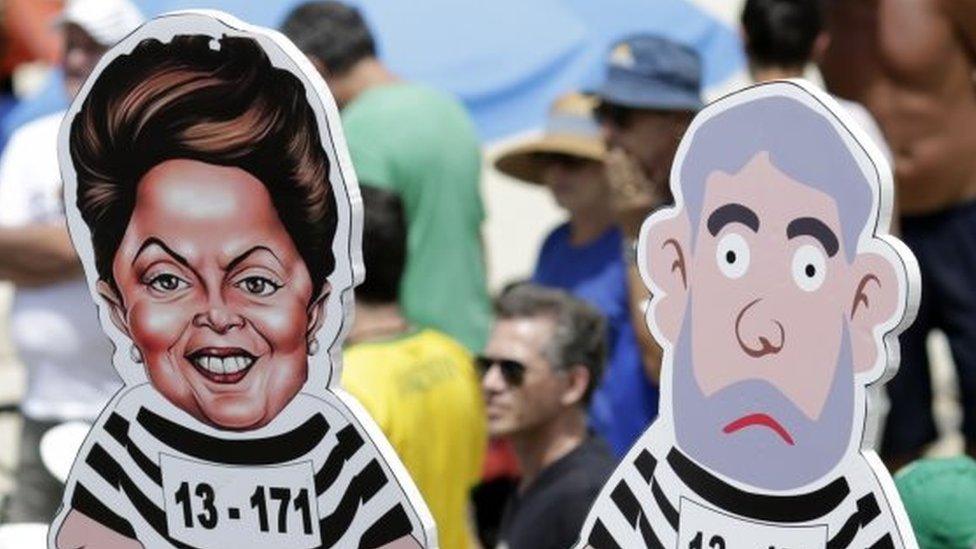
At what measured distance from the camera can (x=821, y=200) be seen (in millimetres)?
3121

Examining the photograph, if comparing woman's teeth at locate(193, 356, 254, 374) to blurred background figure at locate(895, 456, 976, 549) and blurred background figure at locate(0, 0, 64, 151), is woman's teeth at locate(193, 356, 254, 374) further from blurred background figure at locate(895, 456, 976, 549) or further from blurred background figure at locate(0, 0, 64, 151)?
blurred background figure at locate(0, 0, 64, 151)

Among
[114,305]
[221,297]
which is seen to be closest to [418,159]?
[114,305]

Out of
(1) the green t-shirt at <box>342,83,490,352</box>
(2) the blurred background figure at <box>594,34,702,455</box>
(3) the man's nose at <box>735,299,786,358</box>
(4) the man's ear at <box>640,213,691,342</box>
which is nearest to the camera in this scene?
(3) the man's nose at <box>735,299,786,358</box>

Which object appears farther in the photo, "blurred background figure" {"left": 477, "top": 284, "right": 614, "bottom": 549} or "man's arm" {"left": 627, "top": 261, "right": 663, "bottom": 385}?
"man's arm" {"left": 627, "top": 261, "right": 663, "bottom": 385}

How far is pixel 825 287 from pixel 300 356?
30.2 inches

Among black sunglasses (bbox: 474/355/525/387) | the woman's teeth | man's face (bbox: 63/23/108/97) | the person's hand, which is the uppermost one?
man's face (bbox: 63/23/108/97)

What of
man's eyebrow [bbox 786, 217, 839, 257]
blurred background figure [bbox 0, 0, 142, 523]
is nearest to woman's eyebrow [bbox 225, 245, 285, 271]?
man's eyebrow [bbox 786, 217, 839, 257]

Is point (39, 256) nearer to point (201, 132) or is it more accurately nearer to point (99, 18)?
point (99, 18)

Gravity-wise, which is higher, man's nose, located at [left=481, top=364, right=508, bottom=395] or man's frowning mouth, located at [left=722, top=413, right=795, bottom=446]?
man's frowning mouth, located at [left=722, top=413, right=795, bottom=446]

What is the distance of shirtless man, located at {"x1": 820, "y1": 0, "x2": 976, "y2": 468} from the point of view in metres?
5.84

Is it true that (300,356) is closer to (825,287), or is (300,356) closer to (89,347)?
(825,287)

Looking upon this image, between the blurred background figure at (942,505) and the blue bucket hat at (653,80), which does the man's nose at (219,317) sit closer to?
the blurred background figure at (942,505)

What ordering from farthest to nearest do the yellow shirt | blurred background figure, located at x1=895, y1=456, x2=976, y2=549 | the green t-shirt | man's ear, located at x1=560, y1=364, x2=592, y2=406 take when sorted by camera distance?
the green t-shirt, man's ear, located at x1=560, y1=364, x2=592, y2=406, the yellow shirt, blurred background figure, located at x1=895, y1=456, x2=976, y2=549

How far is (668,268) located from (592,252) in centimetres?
274
